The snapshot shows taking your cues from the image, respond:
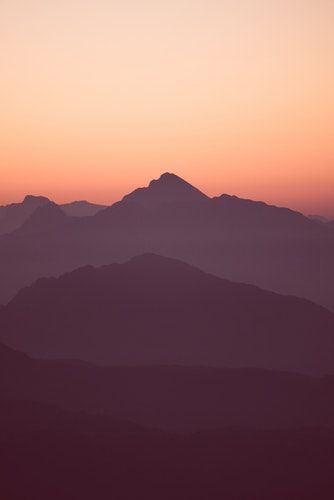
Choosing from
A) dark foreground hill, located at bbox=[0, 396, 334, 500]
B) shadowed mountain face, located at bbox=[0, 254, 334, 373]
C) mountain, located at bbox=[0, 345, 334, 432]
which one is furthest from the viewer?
shadowed mountain face, located at bbox=[0, 254, 334, 373]

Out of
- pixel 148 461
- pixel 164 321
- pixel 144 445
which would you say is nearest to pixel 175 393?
pixel 144 445

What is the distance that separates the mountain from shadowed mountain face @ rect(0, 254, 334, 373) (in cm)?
1090

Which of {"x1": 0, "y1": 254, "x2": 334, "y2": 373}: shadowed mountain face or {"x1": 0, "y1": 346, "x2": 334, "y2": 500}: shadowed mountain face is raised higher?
{"x1": 0, "y1": 254, "x2": 334, "y2": 373}: shadowed mountain face

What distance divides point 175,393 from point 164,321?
2870 centimetres

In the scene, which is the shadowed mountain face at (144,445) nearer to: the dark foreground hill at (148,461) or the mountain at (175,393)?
the dark foreground hill at (148,461)

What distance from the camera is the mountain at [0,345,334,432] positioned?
94438mm

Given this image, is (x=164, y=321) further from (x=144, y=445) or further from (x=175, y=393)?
(x=144, y=445)

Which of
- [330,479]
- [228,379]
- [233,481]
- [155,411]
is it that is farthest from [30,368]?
[330,479]

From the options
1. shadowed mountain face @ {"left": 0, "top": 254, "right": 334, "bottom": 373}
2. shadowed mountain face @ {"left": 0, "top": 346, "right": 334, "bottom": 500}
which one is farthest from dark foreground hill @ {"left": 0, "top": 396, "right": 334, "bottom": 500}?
shadowed mountain face @ {"left": 0, "top": 254, "right": 334, "bottom": 373}

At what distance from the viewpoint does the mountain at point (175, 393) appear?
94.4m

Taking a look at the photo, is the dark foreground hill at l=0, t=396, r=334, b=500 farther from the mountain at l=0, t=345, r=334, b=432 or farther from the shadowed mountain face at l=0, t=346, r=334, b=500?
the mountain at l=0, t=345, r=334, b=432

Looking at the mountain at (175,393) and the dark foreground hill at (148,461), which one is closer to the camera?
the dark foreground hill at (148,461)

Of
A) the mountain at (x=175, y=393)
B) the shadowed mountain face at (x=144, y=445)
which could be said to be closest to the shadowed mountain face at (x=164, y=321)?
the mountain at (x=175, y=393)

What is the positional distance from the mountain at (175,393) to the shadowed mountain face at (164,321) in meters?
10.9
